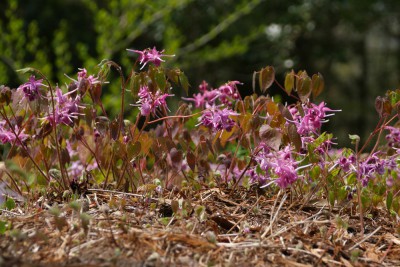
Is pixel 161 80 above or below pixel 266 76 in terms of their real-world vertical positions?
above

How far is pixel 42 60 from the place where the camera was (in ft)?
24.5

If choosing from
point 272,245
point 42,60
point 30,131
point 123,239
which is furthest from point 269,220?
point 42,60

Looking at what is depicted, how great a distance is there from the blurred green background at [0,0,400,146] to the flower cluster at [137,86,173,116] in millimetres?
5022

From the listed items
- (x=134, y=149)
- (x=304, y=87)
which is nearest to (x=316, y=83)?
(x=304, y=87)

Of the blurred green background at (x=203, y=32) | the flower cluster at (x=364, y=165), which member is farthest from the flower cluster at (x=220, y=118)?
the blurred green background at (x=203, y=32)

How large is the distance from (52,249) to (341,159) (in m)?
1.03

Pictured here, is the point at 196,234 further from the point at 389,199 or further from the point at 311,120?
the point at 389,199

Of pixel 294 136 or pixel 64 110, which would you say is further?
pixel 64 110

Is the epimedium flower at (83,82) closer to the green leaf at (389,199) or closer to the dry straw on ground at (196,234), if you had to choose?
the dry straw on ground at (196,234)

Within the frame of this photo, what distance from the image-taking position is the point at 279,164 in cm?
195

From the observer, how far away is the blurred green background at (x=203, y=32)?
8.02 metres

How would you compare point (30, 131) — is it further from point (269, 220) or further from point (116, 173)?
point (269, 220)

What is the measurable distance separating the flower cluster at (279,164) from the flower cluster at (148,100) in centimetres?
37

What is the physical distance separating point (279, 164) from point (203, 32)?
8.74 meters
